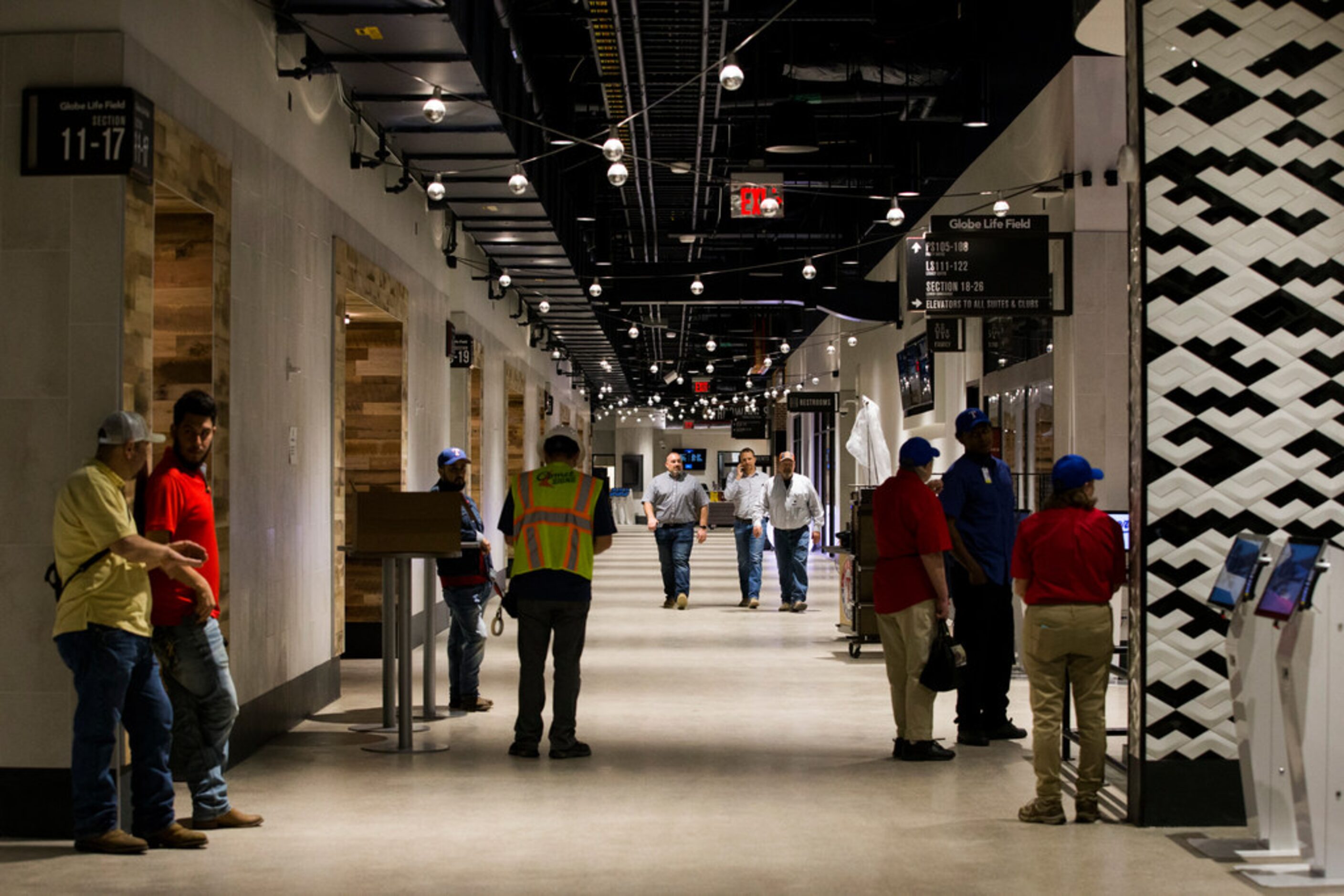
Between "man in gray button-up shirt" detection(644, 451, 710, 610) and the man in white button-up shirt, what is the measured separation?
74cm

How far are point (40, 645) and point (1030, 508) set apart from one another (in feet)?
27.3

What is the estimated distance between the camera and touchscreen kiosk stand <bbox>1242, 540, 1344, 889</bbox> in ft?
14.8

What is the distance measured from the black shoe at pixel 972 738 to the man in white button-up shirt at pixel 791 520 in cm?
658

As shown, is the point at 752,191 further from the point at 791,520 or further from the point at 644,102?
the point at 791,520

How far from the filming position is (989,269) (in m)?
10.6

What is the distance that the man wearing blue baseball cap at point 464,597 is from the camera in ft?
26.9

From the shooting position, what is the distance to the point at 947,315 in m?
10.6

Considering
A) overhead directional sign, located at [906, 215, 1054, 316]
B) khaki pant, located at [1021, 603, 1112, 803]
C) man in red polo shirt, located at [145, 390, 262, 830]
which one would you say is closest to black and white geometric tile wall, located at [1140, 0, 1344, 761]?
khaki pant, located at [1021, 603, 1112, 803]

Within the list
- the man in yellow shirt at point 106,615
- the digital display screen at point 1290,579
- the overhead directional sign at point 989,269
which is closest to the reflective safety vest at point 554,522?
the man in yellow shirt at point 106,615

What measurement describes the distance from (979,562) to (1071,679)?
175cm

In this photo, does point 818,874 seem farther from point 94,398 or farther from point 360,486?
point 360,486

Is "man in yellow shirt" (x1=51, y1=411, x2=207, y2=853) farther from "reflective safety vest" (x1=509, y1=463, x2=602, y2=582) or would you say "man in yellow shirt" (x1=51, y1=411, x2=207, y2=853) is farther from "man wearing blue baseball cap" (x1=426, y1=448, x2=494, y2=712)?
"man wearing blue baseball cap" (x1=426, y1=448, x2=494, y2=712)

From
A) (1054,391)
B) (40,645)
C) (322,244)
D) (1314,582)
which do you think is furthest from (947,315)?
(40,645)

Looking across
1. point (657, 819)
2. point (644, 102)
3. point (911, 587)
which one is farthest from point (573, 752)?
point (644, 102)
